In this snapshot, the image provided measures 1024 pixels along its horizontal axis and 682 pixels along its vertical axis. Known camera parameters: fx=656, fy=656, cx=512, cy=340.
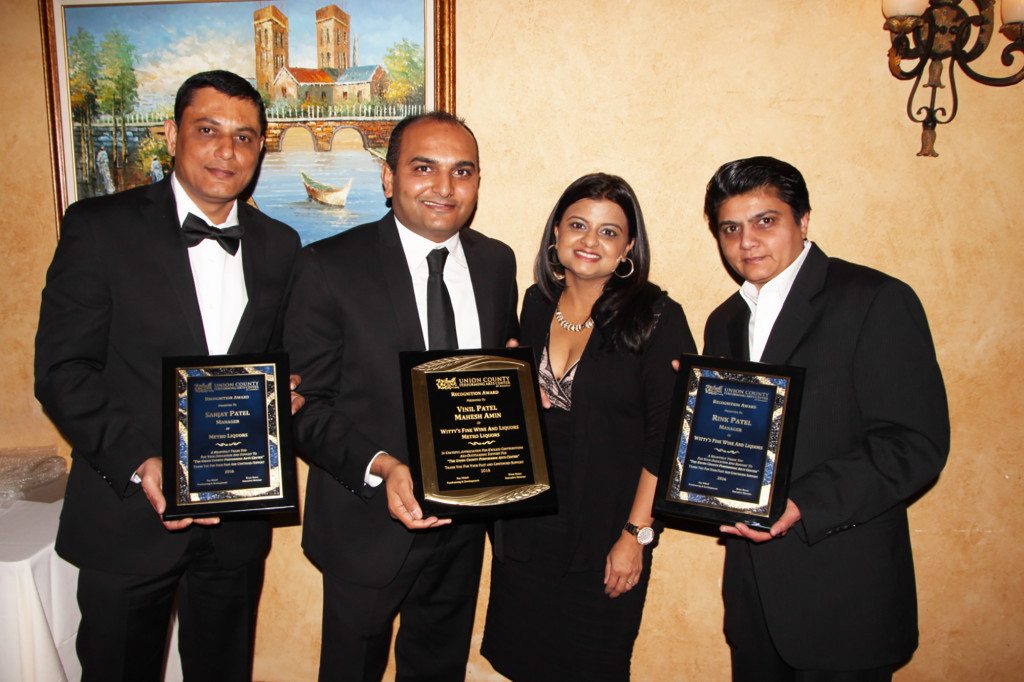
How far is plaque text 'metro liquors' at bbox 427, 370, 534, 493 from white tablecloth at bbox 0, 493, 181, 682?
5.92 ft

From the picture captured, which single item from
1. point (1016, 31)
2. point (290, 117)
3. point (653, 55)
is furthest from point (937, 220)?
point (290, 117)

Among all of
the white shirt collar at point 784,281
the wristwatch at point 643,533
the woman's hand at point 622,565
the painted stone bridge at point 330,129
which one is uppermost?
the painted stone bridge at point 330,129

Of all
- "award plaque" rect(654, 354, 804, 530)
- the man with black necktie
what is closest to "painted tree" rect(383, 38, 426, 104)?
the man with black necktie

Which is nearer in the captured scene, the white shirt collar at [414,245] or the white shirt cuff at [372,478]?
the white shirt cuff at [372,478]

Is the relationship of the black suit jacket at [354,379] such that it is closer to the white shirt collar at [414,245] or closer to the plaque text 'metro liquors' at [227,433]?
the white shirt collar at [414,245]

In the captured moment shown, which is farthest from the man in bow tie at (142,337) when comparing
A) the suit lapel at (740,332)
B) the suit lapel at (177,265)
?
the suit lapel at (740,332)

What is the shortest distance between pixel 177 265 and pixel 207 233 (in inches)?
5.9

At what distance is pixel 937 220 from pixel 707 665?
7.89 ft

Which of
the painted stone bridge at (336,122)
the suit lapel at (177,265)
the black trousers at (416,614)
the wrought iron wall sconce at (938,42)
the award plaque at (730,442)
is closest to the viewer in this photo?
the award plaque at (730,442)

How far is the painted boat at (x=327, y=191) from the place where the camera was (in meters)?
3.05

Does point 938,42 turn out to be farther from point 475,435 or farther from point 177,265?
point 177,265

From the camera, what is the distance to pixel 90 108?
3.08 metres

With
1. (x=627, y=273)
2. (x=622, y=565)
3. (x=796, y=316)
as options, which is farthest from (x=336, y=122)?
(x=622, y=565)

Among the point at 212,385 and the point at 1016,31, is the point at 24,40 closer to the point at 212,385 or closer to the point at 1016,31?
the point at 212,385
